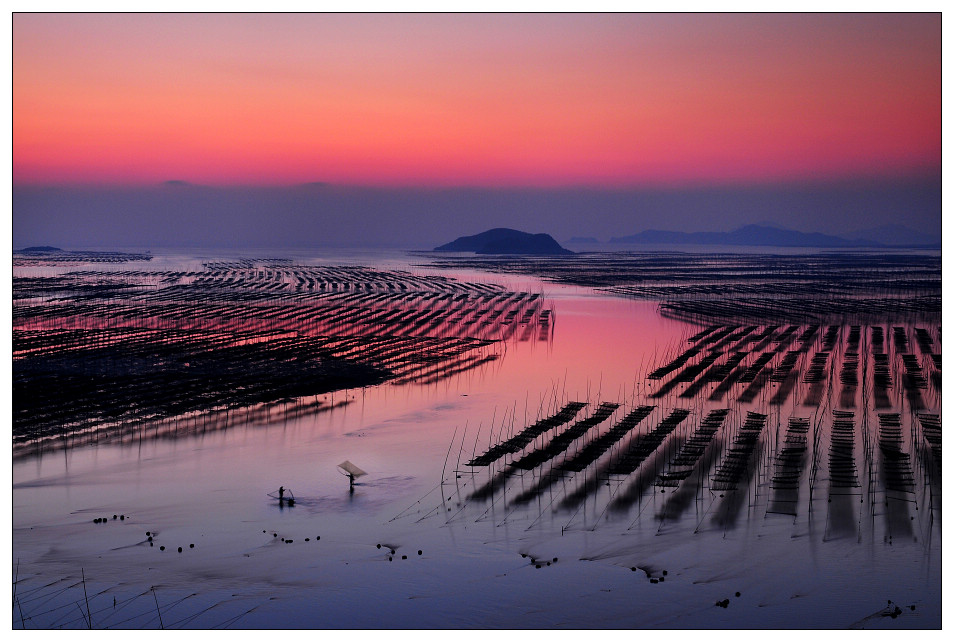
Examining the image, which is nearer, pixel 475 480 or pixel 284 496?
pixel 284 496

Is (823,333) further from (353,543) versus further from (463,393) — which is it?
(353,543)

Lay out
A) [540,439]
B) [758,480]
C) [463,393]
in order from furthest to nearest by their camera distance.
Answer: [463,393] < [540,439] < [758,480]

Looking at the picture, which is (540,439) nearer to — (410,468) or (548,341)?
(410,468)

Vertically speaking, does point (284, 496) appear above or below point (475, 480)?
below

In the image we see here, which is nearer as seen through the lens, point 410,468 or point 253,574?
point 253,574

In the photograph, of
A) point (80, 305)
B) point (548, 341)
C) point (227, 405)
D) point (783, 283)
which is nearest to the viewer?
point (227, 405)

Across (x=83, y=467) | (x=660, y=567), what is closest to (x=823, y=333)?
(x=660, y=567)

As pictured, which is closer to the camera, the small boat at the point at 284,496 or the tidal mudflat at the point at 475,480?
the tidal mudflat at the point at 475,480

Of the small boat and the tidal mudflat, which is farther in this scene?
the small boat
